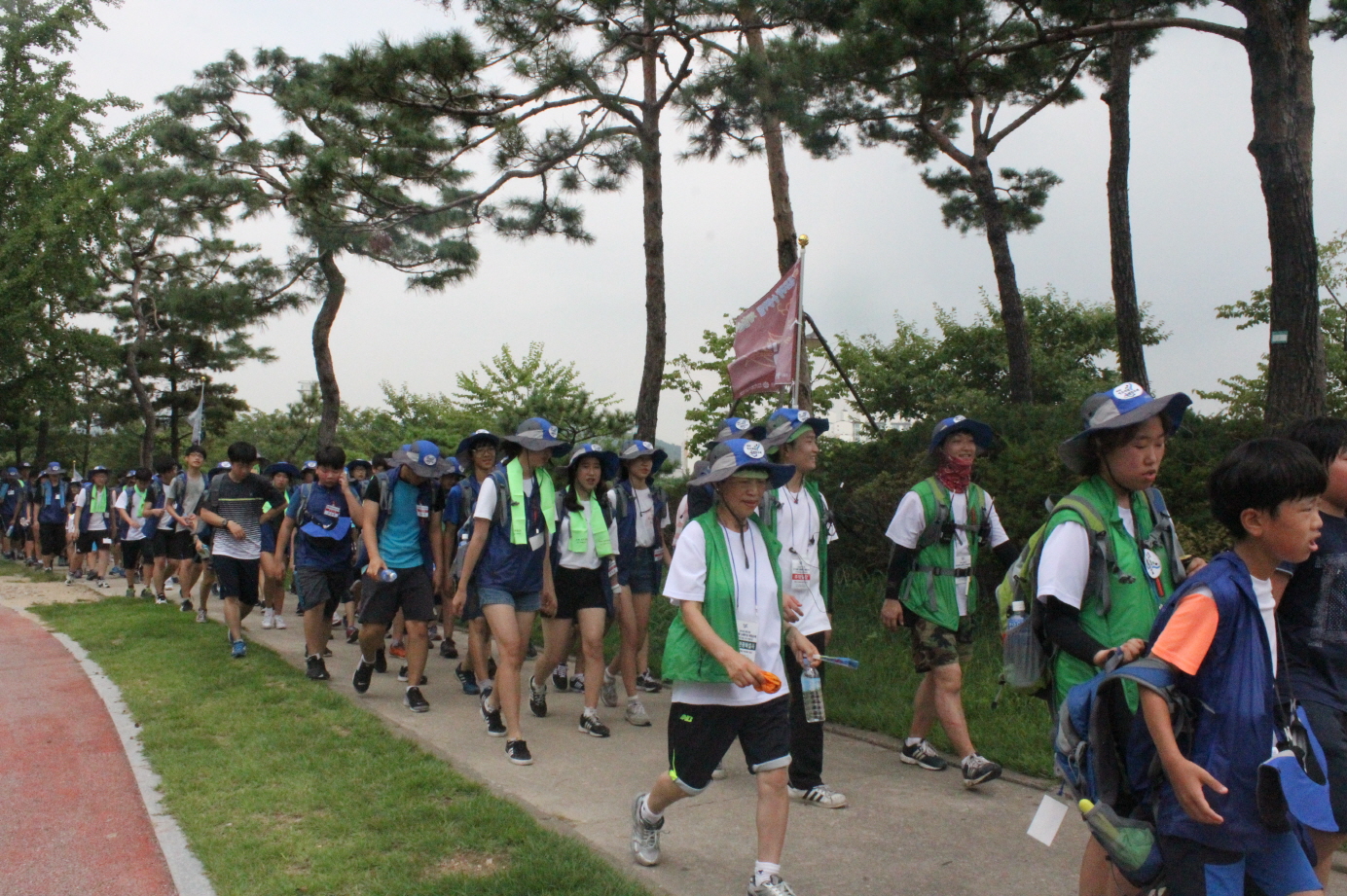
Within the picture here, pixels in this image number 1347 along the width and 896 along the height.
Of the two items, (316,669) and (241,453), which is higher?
(241,453)

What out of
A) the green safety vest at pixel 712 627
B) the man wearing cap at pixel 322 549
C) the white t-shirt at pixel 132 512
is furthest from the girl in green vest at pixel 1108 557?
the white t-shirt at pixel 132 512

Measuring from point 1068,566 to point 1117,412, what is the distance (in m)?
0.50

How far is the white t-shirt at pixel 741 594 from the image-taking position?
3.95 m

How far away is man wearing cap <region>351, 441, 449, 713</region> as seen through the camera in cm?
743

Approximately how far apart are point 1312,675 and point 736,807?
2929 millimetres

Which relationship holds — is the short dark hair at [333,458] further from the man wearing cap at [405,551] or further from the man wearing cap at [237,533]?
the man wearing cap at [237,533]

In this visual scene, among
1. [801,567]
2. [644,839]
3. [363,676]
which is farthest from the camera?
[363,676]

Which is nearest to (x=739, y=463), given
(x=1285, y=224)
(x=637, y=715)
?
(x=637, y=715)

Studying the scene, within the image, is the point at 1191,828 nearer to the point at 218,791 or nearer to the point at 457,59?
the point at 218,791

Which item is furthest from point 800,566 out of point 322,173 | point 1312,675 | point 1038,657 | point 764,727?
point 322,173

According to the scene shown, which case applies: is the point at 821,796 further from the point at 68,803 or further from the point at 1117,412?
the point at 68,803

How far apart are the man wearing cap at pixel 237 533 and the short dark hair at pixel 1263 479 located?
27.5ft

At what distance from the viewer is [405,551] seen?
24.7 feet

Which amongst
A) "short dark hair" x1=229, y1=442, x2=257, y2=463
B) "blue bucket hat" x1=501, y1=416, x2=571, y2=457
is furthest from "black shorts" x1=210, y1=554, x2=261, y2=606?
"blue bucket hat" x1=501, y1=416, x2=571, y2=457
